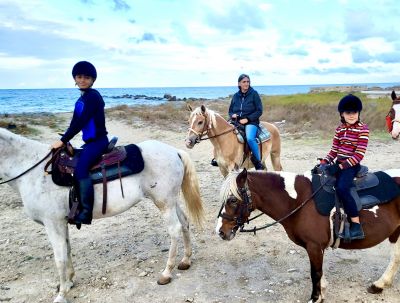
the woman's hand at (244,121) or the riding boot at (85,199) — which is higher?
the woman's hand at (244,121)

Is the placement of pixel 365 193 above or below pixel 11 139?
below

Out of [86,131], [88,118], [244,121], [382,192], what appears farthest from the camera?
[244,121]

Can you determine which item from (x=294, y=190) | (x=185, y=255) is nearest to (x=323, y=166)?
(x=294, y=190)

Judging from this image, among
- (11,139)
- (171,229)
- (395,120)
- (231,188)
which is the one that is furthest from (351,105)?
(11,139)

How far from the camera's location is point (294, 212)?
3.82 meters

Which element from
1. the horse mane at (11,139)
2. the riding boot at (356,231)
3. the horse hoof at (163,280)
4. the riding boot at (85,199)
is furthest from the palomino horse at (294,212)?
the horse mane at (11,139)

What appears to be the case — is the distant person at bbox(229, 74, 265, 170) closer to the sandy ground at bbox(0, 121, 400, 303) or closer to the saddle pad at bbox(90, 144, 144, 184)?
the sandy ground at bbox(0, 121, 400, 303)

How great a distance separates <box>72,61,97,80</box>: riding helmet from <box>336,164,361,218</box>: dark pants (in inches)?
127

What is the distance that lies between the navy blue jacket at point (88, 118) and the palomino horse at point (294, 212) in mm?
1859

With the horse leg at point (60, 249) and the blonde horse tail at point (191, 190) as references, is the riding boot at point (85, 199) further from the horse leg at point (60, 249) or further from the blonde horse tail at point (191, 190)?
the blonde horse tail at point (191, 190)

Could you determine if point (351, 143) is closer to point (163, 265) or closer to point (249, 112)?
point (163, 265)

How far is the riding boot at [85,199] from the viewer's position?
14.0 feet

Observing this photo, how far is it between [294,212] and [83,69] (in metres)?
3.06

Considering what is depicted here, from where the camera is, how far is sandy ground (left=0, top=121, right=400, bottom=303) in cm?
440
